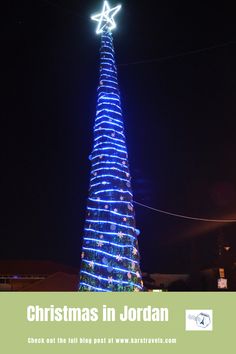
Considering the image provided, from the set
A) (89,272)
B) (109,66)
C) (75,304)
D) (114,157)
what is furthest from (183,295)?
(109,66)

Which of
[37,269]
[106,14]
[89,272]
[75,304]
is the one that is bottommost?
[75,304]

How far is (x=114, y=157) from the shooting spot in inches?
367

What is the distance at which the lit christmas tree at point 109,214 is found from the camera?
28.1 feet

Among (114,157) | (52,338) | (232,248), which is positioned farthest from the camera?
(232,248)

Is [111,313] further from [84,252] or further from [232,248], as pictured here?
[232,248]

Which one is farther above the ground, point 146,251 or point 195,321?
point 146,251

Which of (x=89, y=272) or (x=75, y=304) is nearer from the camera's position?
(x=75, y=304)

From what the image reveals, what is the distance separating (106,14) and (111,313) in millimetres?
7446

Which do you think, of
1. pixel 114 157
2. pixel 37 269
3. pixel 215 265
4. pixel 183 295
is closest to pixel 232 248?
pixel 215 265

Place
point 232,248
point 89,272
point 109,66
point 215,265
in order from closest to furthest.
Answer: point 89,272 < point 109,66 < point 232,248 < point 215,265

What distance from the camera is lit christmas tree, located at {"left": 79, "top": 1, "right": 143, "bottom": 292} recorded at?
8.56 metres

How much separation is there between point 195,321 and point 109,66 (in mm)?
6428

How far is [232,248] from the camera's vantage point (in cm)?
2066

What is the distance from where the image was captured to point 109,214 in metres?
8.87
